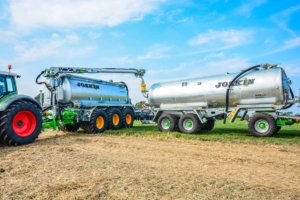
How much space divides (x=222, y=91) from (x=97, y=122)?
6712mm

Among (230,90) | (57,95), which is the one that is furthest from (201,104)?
(57,95)

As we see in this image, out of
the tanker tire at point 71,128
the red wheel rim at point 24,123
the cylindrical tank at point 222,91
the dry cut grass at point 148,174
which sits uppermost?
the cylindrical tank at point 222,91

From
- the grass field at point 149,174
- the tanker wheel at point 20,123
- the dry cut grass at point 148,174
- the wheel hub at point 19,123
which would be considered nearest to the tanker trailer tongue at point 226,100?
the grass field at point 149,174

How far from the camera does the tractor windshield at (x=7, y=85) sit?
8.53m

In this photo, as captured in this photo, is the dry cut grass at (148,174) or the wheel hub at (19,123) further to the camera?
the wheel hub at (19,123)

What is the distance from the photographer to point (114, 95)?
15953 millimetres

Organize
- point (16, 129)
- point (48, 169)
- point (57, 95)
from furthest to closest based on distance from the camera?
point (57, 95) < point (16, 129) < point (48, 169)

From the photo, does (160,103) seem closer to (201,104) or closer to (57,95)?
(201,104)

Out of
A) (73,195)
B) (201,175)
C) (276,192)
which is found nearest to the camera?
(73,195)

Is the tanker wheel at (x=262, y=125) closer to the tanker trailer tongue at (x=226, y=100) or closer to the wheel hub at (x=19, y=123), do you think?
the tanker trailer tongue at (x=226, y=100)

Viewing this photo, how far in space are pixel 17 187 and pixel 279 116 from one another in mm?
10351

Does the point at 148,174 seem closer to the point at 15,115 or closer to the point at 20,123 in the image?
the point at 15,115

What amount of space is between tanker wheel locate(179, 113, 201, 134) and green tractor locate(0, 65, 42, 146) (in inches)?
278

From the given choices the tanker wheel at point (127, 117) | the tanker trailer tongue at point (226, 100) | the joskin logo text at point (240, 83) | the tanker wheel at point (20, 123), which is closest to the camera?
the tanker wheel at point (20, 123)
